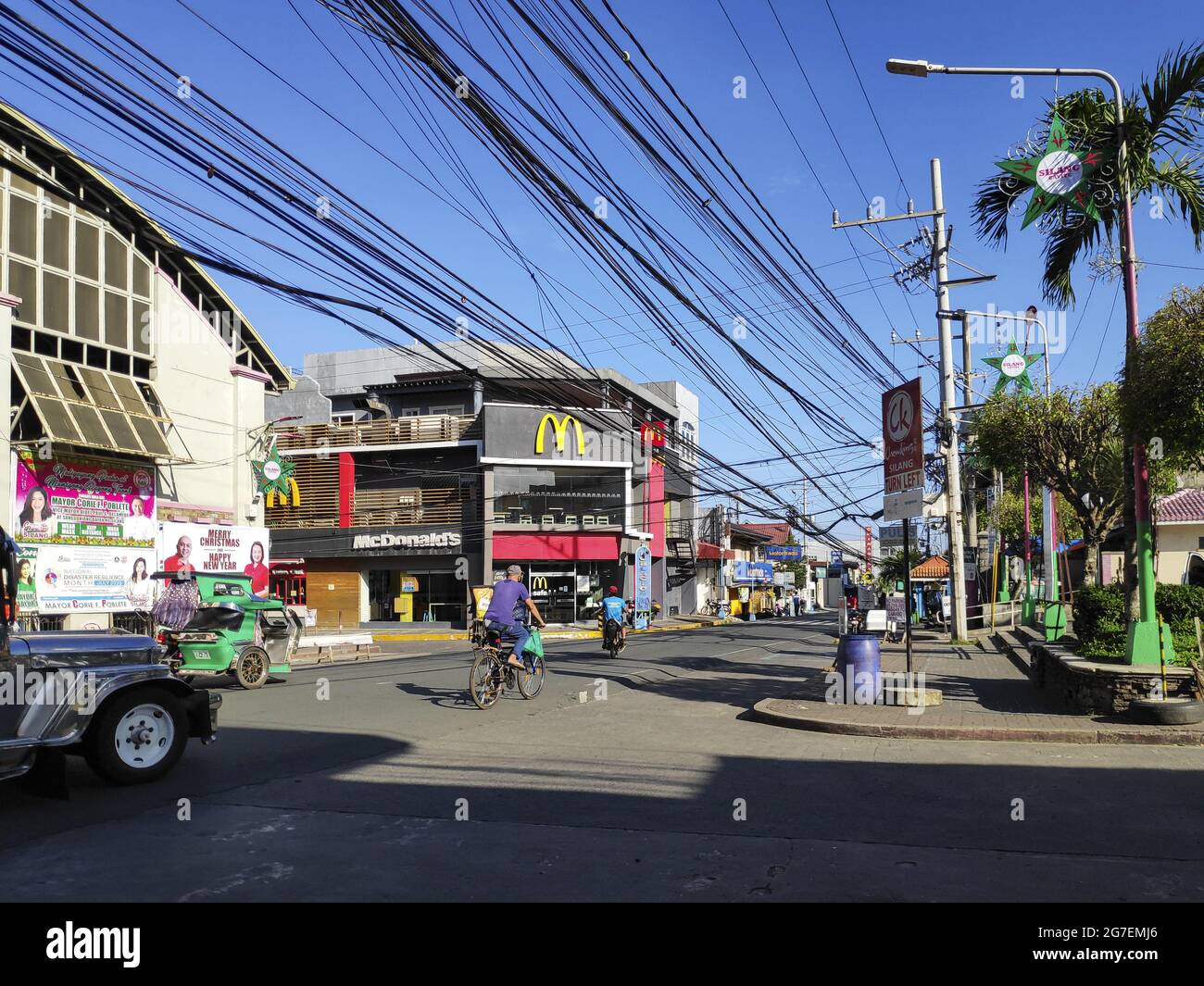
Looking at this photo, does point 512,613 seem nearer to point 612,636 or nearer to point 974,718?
point 974,718

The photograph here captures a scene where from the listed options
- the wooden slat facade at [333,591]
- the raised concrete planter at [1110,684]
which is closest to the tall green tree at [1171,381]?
the raised concrete planter at [1110,684]

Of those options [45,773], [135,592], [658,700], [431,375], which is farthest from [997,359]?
[431,375]

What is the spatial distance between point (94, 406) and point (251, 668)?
1050cm

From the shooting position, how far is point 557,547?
43.8 metres

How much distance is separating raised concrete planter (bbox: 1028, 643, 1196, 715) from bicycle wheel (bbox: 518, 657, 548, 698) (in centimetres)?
692

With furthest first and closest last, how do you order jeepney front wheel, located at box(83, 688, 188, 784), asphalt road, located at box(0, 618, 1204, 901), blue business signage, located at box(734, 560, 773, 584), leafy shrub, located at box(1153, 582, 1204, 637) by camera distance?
blue business signage, located at box(734, 560, 773, 584), leafy shrub, located at box(1153, 582, 1204, 637), jeepney front wheel, located at box(83, 688, 188, 784), asphalt road, located at box(0, 618, 1204, 901)

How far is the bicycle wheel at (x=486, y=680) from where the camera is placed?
503 inches

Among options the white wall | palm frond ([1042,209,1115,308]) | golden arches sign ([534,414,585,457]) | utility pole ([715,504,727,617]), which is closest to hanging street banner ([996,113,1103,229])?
palm frond ([1042,209,1115,308])

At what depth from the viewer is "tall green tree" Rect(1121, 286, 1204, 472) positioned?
9820mm

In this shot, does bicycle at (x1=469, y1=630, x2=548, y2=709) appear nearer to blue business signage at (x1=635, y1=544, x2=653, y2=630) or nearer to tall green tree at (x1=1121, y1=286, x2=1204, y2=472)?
tall green tree at (x1=1121, y1=286, x2=1204, y2=472)

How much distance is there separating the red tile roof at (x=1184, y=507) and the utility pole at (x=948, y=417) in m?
9.07

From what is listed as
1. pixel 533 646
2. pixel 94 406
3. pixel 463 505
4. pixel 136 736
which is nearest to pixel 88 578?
pixel 94 406
